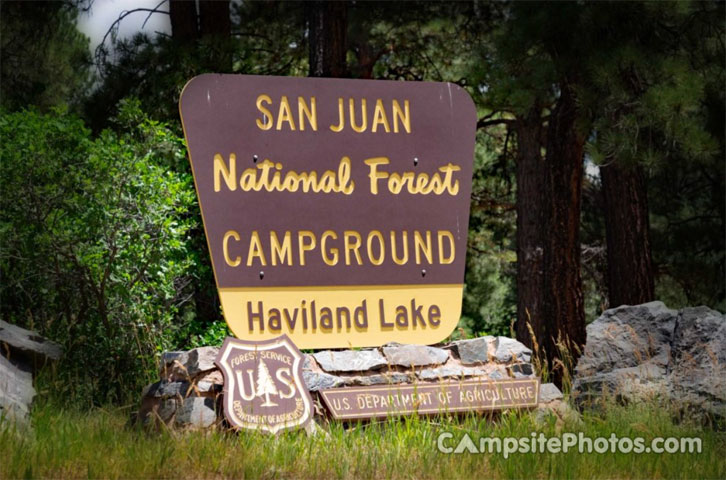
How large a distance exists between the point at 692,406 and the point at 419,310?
2187 mm

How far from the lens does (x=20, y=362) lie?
22.8 ft

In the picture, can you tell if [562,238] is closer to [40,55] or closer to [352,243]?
[352,243]

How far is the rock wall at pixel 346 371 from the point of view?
6105 mm

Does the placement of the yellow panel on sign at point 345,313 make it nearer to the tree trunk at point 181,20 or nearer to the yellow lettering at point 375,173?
the yellow lettering at point 375,173

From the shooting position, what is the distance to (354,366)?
6680 millimetres

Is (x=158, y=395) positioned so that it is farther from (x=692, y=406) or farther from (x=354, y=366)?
(x=692, y=406)

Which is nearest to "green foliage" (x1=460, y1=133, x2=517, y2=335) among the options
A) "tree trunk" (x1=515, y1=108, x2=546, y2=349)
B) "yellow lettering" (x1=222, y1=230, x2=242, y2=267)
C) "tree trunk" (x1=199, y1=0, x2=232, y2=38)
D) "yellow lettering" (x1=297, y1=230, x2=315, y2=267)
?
"tree trunk" (x1=515, y1=108, x2=546, y2=349)

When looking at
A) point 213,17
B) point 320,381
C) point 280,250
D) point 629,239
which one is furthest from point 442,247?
point 213,17

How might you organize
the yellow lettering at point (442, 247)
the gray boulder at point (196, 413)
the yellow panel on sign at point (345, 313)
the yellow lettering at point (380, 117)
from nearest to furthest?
the gray boulder at point (196, 413) < the yellow panel on sign at point (345, 313) < the yellow lettering at point (380, 117) < the yellow lettering at point (442, 247)

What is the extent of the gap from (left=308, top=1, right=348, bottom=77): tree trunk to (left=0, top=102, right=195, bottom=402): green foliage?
238 cm

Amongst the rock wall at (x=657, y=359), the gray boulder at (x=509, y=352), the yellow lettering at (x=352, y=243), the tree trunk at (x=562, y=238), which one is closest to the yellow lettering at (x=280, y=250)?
the yellow lettering at (x=352, y=243)

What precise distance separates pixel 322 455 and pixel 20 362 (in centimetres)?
276

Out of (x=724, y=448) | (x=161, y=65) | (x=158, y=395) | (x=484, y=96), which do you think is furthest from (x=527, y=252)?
(x=158, y=395)

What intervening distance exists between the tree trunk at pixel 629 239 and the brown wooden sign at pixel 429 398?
4.20 meters
